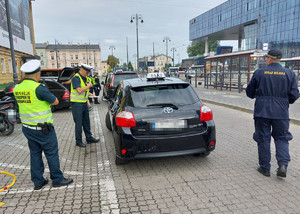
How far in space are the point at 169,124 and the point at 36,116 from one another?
191 cm

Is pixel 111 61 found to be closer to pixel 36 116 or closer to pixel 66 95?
pixel 66 95

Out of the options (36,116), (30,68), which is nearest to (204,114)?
(36,116)

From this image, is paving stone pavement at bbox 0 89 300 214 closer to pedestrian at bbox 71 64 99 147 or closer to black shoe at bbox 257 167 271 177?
black shoe at bbox 257 167 271 177

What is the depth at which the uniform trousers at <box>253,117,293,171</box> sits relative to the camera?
3.63 meters

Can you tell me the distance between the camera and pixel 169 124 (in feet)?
12.5

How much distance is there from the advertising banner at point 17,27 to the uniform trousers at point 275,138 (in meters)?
24.4

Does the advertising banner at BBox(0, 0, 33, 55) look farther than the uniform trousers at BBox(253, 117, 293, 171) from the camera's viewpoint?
Yes

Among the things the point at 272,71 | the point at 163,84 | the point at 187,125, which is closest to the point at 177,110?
the point at 187,125

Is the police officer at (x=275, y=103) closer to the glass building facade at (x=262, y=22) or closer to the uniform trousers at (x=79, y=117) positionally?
the uniform trousers at (x=79, y=117)

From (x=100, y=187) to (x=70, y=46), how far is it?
390 ft

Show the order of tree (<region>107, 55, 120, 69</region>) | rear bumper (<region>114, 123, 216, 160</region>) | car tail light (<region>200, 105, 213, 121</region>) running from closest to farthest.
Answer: rear bumper (<region>114, 123, 216, 160</region>) < car tail light (<region>200, 105, 213, 121</region>) < tree (<region>107, 55, 120, 69</region>)

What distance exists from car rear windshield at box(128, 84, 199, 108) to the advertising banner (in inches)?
899

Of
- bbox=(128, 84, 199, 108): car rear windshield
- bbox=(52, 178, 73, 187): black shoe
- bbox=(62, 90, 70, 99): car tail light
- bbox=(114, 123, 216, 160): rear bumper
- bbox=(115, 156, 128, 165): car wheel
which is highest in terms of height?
bbox=(128, 84, 199, 108): car rear windshield

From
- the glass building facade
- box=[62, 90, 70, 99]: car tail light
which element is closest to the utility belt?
box=[62, 90, 70, 99]: car tail light
